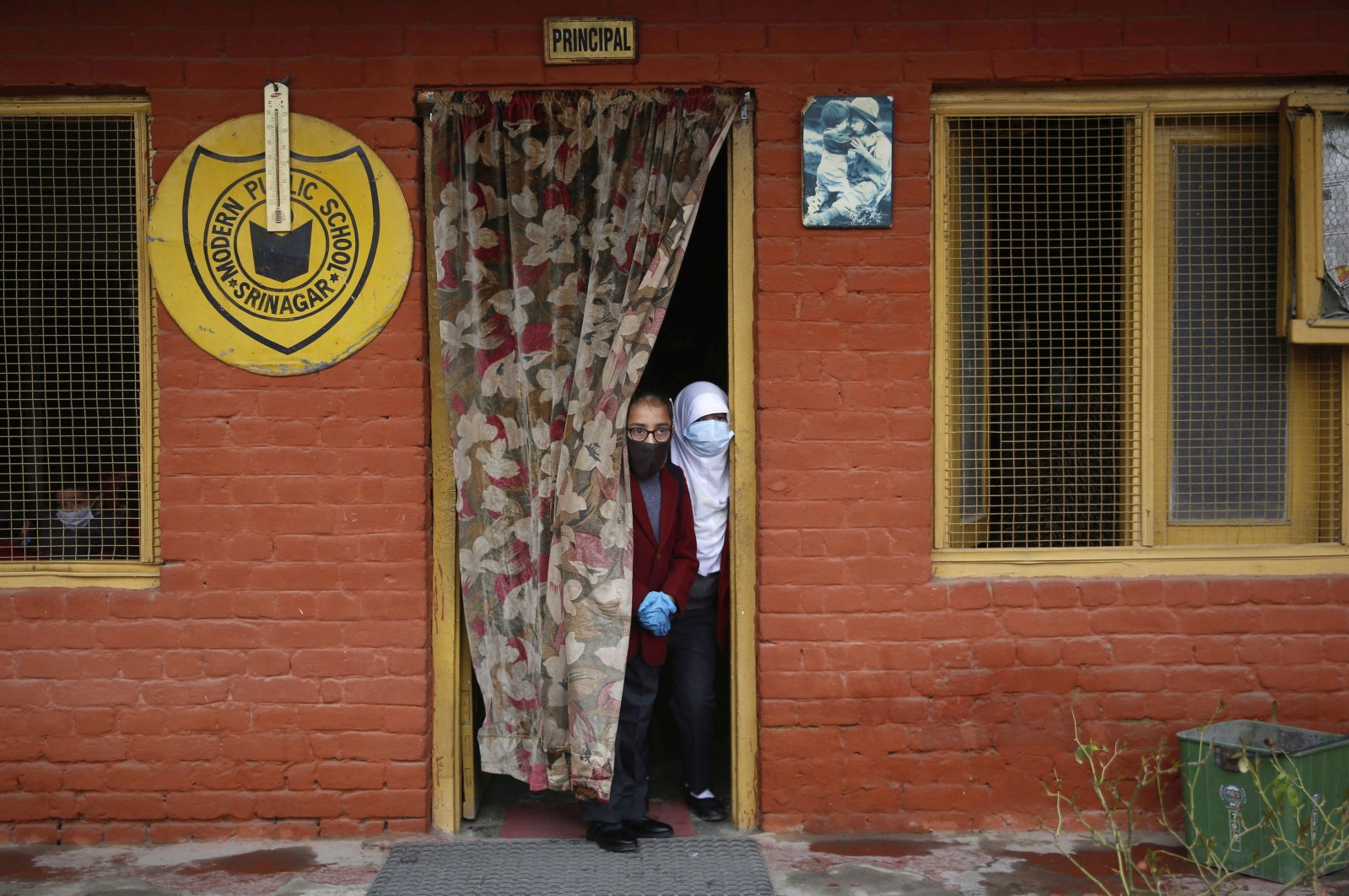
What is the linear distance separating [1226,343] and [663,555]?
256 cm

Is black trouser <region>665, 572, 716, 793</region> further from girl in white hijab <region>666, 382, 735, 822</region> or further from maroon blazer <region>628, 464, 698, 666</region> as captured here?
maroon blazer <region>628, 464, 698, 666</region>

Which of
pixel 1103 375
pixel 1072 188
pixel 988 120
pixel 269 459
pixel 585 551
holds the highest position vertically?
pixel 988 120

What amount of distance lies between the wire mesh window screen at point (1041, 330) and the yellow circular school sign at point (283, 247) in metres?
2.35

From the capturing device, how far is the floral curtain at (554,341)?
4594mm

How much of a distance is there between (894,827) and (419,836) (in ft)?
6.42

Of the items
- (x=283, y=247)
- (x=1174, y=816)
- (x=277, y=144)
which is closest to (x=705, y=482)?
(x=283, y=247)

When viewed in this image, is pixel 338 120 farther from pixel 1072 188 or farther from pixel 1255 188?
pixel 1255 188

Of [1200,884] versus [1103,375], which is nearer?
[1200,884]

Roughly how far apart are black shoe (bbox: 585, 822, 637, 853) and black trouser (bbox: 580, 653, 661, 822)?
0.03 metres

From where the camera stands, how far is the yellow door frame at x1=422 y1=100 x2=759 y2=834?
4.66 metres

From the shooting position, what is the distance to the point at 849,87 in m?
4.61

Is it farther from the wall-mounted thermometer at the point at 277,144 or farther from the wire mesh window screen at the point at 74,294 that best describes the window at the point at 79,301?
the wall-mounted thermometer at the point at 277,144

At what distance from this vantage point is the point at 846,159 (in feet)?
15.0

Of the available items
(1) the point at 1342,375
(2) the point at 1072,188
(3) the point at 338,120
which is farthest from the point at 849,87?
(1) the point at 1342,375
